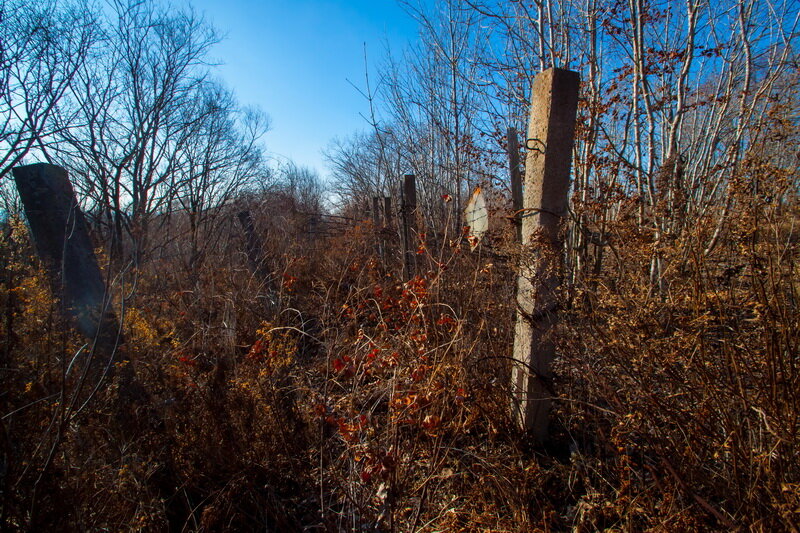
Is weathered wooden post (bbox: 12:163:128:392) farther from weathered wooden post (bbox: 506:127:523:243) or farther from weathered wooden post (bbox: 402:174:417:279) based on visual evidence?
weathered wooden post (bbox: 506:127:523:243)

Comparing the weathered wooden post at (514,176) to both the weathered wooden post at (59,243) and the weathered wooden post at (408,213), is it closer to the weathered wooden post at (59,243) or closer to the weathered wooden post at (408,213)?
the weathered wooden post at (408,213)

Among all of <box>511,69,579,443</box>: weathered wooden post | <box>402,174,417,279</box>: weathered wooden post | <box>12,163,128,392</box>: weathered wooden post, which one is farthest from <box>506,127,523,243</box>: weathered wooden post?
<box>12,163,128,392</box>: weathered wooden post

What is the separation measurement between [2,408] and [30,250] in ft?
6.32

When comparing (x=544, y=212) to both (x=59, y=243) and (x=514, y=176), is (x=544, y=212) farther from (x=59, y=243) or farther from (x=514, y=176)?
(x=59, y=243)

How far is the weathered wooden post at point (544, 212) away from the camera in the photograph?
1856mm

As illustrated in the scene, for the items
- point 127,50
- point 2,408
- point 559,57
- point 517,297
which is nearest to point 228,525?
point 2,408

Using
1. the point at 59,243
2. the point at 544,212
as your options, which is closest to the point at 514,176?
the point at 544,212

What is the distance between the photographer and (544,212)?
1.92 m

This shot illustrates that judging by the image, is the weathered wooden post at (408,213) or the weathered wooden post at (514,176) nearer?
the weathered wooden post at (514,176)

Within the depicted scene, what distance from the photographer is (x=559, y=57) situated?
12.4ft

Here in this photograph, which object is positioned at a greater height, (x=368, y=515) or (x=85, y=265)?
(x=85, y=265)

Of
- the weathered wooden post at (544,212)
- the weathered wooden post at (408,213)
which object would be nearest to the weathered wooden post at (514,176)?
the weathered wooden post at (408,213)

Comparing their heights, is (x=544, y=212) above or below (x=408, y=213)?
below

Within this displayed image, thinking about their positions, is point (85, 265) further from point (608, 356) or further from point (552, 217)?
point (608, 356)
